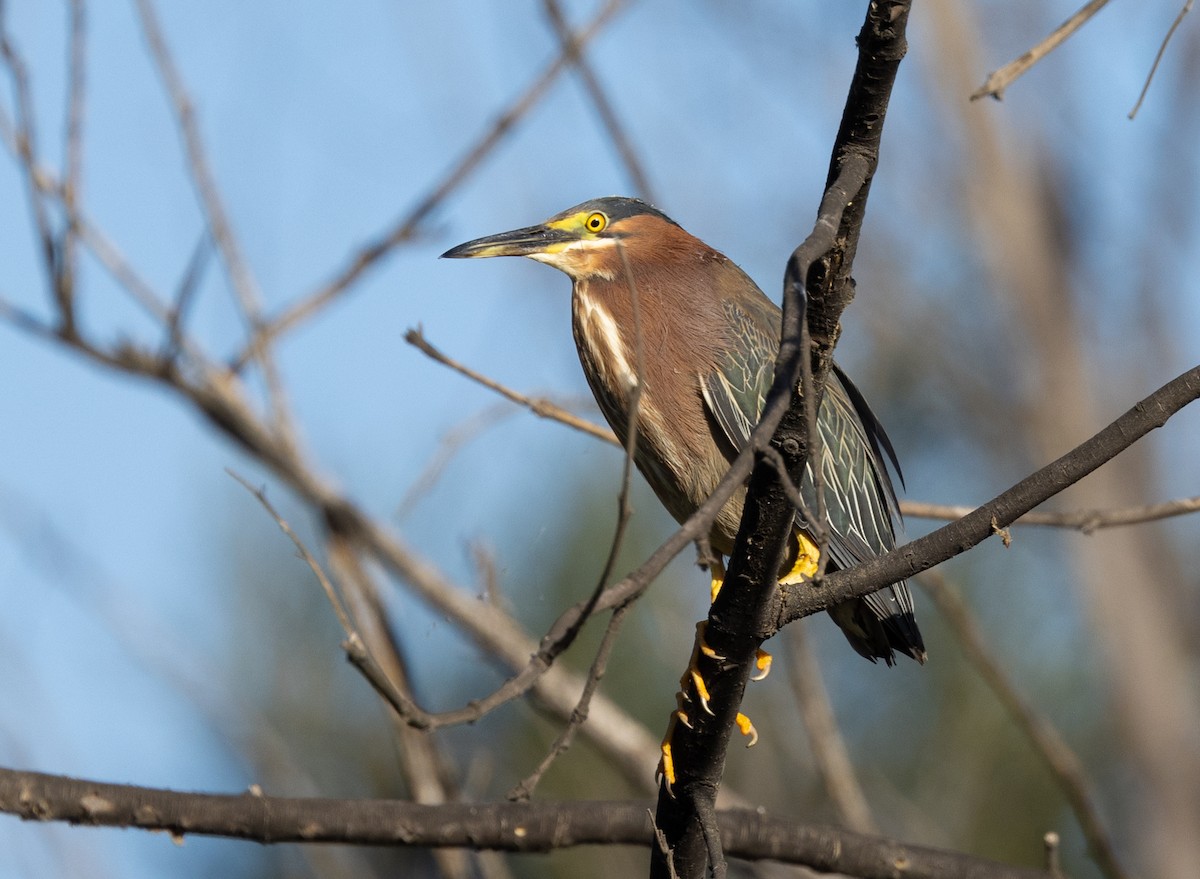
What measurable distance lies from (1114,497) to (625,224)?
5.67 m

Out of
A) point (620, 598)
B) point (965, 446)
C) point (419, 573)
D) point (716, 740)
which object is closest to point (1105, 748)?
point (965, 446)

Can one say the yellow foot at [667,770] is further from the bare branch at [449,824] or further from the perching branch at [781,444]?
the bare branch at [449,824]

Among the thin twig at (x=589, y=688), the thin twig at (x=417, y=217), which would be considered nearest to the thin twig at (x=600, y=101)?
the thin twig at (x=417, y=217)

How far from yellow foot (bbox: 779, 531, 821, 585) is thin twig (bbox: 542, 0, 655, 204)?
1.58 m

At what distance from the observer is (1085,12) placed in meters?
2.56

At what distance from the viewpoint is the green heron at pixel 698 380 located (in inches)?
133

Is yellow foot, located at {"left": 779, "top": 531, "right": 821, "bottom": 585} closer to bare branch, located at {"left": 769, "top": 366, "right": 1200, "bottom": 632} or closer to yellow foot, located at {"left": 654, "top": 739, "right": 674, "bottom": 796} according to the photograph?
yellow foot, located at {"left": 654, "top": 739, "right": 674, "bottom": 796}

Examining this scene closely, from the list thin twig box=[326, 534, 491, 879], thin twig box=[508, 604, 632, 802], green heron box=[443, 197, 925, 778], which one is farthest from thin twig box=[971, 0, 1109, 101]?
thin twig box=[326, 534, 491, 879]

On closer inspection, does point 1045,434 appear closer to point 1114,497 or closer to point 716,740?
point 1114,497

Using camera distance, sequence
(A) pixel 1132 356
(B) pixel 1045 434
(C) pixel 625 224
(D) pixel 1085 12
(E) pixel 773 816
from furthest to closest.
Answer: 1. (A) pixel 1132 356
2. (B) pixel 1045 434
3. (C) pixel 625 224
4. (E) pixel 773 816
5. (D) pixel 1085 12

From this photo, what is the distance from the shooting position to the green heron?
133 inches

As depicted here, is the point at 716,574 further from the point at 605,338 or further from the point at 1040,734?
the point at 1040,734

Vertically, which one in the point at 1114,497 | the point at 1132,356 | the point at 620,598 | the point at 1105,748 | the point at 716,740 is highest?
the point at 1132,356

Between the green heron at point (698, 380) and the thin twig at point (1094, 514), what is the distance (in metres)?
0.15
